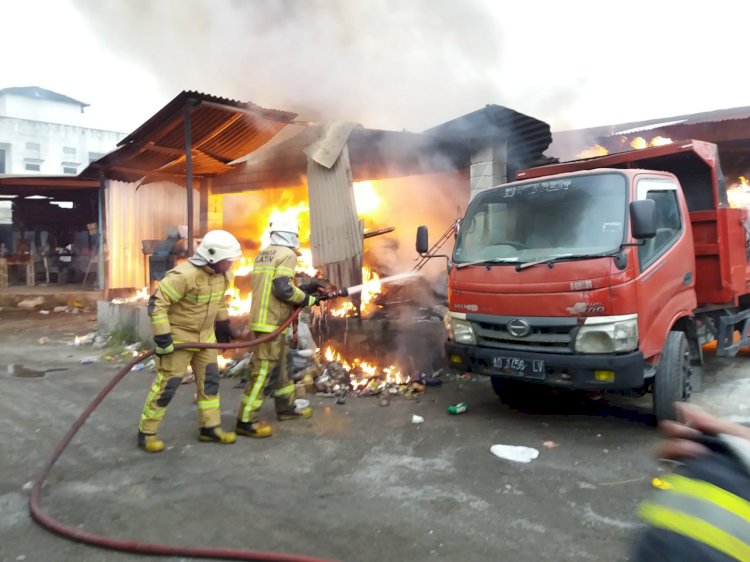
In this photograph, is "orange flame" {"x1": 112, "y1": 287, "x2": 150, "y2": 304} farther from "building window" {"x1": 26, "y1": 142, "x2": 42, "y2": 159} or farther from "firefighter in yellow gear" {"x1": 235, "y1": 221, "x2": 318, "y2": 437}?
"building window" {"x1": 26, "y1": 142, "x2": 42, "y2": 159}

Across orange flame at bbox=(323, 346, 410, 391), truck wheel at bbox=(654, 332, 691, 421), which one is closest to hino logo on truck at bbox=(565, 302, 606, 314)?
truck wheel at bbox=(654, 332, 691, 421)

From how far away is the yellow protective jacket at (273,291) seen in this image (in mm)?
4949

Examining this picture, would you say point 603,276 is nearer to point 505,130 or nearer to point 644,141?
point 505,130

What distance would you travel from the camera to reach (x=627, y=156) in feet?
18.4

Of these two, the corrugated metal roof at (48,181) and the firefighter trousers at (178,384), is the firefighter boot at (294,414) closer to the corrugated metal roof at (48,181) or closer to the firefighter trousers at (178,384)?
the firefighter trousers at (178,384)

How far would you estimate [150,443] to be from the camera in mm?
4500

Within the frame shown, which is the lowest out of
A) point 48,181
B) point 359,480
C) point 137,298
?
point 359,480

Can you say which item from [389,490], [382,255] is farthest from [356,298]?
[389,490]

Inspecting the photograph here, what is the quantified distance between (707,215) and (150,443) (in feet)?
17.8

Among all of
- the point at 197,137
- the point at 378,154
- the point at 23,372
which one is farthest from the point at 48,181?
the point at 378,154

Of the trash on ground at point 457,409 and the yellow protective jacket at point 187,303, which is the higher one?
the yellow protective jacket at point 187,303

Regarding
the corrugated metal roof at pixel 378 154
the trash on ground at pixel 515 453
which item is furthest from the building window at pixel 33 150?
the trash on ground at pixel 515 453

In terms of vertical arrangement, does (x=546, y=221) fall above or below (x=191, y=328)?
above

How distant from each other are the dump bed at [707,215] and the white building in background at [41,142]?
28426 mm
